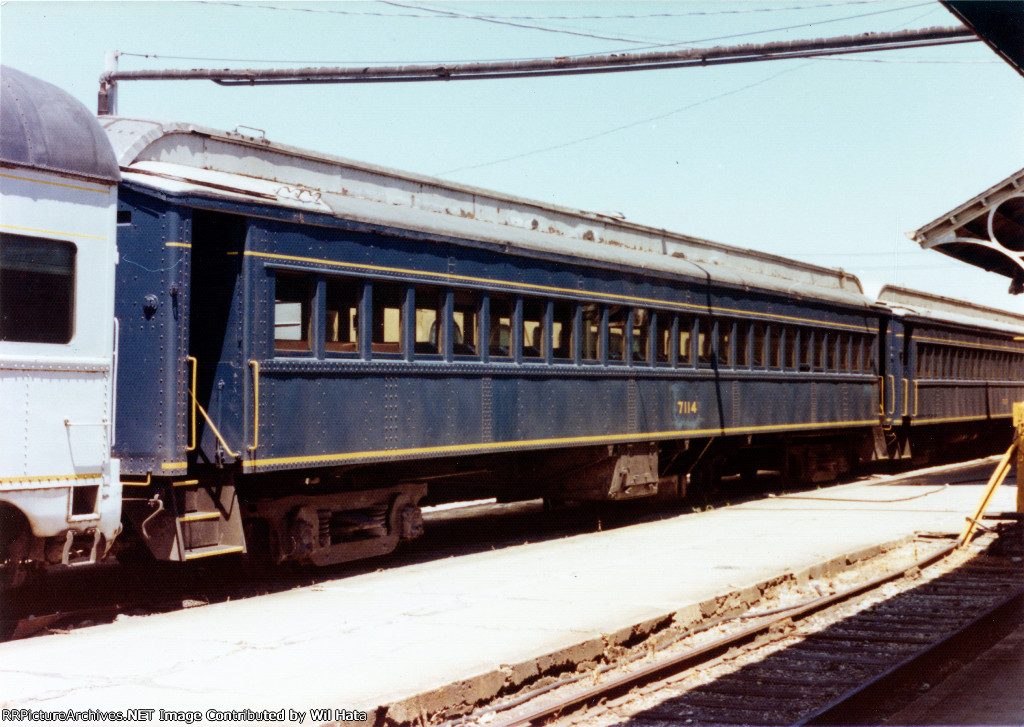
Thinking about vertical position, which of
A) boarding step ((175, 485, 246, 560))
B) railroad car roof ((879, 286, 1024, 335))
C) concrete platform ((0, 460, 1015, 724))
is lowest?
concrete platform ((0, 460, 1015, 724))

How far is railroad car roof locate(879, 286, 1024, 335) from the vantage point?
23134 millimetres

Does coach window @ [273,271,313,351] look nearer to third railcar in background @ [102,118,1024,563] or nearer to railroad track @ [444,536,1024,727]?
third railcar in background @ [102,118,1024,563]

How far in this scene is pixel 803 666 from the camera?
24.3ft

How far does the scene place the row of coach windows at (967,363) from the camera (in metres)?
22.8

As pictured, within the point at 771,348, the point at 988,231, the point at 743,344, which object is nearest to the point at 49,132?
the point at 743,344

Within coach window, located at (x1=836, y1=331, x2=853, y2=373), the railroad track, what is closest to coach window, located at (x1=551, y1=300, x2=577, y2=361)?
the railroad track

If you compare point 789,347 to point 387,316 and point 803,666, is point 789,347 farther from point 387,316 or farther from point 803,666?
point 803,666

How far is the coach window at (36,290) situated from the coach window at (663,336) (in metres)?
7.95

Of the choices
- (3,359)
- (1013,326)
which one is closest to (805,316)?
(3,359)

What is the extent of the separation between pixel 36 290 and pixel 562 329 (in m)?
6.17

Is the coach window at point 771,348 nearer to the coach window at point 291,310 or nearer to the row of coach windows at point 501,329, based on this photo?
the row of coach windows at point 501,329

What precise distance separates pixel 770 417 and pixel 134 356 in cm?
1060

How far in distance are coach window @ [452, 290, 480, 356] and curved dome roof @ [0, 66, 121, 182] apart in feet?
12.3

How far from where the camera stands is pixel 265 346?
8938 mm
